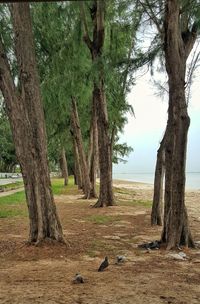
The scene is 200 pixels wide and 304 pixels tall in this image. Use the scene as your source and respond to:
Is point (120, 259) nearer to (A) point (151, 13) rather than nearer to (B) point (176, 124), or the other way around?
(B) point (176, 124)

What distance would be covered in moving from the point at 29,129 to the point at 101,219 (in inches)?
218

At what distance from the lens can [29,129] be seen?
811cm

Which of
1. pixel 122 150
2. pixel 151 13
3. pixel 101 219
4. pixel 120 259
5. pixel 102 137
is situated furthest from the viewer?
pixel 122 150

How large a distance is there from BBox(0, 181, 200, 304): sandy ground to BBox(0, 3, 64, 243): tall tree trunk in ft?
1.92

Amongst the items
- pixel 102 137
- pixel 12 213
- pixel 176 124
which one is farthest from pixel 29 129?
pixel 102 137

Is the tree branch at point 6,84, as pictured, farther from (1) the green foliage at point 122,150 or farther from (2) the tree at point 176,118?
(1) the green foliage at point 122,150

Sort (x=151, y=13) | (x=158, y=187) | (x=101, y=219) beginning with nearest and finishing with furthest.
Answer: (x=151, y=13), (x=158, y=187), (x=101, y=219)

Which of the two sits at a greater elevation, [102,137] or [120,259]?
[102,137]

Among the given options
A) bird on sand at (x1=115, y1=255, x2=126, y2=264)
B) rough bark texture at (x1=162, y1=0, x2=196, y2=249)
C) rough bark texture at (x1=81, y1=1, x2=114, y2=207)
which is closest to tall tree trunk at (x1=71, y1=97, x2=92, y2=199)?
rough bark texture at (x1=81, y1=1, x2=114, y2=207)

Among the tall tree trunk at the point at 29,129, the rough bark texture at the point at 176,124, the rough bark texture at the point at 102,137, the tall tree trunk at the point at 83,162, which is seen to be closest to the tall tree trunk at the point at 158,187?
the rough bark texture at the point at 176,124

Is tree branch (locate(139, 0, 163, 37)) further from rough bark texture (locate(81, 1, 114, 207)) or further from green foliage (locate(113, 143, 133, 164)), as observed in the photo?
green foliage (locate(113, 143, 133, 164))

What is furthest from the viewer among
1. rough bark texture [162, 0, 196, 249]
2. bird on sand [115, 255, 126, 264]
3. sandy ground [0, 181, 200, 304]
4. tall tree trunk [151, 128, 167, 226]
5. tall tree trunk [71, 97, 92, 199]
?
tall tree trunk [71, 97, 92, 199]

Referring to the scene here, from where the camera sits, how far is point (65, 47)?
14.3 meters

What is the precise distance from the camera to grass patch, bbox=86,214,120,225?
1223 cm
